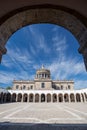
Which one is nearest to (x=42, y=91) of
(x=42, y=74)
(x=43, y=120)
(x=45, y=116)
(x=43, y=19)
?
(x=42, y=74)

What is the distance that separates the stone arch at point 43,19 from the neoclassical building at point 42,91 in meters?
33.6

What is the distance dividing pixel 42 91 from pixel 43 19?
38.0 meters

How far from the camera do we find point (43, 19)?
3572 millimetres

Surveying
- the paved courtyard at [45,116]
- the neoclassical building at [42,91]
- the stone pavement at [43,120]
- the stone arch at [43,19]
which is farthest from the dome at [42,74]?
the stone arch at [43,19]

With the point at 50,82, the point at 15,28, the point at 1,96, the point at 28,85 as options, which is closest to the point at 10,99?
the point at 1,96

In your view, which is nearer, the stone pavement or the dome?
the stone pavement

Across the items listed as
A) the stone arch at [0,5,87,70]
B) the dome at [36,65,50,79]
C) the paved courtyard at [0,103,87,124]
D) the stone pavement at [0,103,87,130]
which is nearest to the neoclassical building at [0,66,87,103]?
the dome at [36,65,50,79]

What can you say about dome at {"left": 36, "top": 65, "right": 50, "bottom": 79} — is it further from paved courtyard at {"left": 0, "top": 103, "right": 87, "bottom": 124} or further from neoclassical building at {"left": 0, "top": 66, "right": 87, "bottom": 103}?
paved courtyard at {"left": 0, "top": 103, "right": 87, "bottom": 124}

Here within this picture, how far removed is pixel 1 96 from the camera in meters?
34.6

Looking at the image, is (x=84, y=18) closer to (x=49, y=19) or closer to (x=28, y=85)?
(x=49, y=19)

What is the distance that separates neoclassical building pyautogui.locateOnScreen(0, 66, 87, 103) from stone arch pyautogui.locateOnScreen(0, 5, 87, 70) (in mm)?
33636

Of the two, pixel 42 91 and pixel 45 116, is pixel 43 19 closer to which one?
pixel 45 116

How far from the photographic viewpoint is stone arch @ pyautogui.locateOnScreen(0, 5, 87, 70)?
9.44 feet

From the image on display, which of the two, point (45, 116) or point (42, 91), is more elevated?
point (42, 91)
